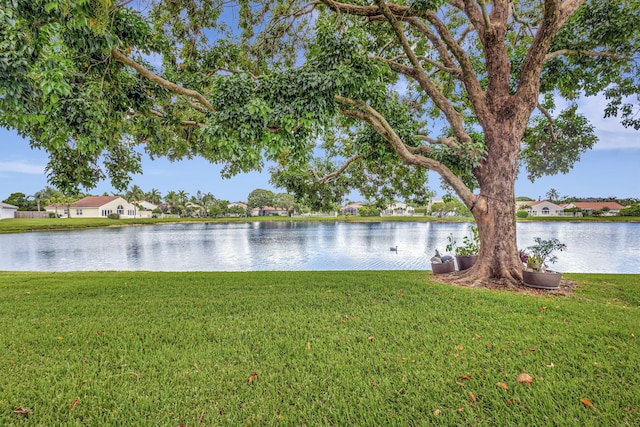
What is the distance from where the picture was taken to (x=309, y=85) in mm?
4430

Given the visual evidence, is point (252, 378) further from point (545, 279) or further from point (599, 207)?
point (599, 207)

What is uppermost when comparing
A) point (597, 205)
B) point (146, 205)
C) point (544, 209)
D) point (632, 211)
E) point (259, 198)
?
point (259, 198)

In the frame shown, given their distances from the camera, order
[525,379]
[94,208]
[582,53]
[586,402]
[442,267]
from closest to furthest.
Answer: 1. [586,402]
2. [525,379]
3. [582,53]
4. [442,267]
5. [94,208]

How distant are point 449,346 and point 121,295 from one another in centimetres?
545

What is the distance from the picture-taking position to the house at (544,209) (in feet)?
216

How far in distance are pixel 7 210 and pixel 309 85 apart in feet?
244

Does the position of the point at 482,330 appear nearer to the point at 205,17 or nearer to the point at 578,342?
the point at 578,342

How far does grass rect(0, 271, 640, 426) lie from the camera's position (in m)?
2.07

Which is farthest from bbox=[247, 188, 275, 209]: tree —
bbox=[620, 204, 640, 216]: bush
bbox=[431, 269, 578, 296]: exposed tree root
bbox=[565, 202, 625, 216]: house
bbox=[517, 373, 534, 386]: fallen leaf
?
bbox=[517, 373, 534, 386]: fallen leaf

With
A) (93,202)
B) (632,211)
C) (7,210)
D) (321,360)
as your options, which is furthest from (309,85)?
(7,210)

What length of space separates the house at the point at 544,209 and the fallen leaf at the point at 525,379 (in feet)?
254

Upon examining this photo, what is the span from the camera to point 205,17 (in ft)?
19.5

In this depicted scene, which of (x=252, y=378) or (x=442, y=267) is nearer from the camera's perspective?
(x=252, y=378)

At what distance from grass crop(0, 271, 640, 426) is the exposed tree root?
59cm
